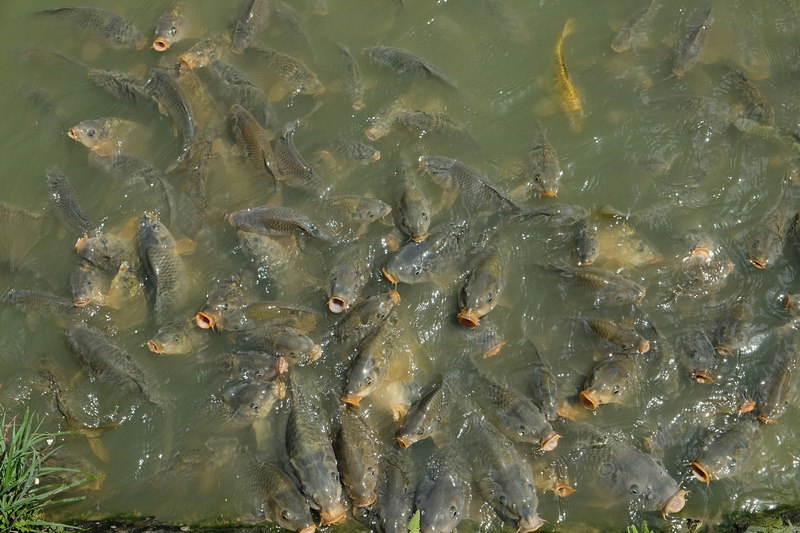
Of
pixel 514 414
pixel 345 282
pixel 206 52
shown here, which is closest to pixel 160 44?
pixel 206 52

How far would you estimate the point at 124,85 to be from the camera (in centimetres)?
Answer: 624

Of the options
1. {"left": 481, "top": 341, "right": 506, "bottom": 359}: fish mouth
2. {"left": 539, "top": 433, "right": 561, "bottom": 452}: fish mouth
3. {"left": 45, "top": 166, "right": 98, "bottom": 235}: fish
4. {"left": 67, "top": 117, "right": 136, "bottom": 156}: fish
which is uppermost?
{"left": 67, "top": 117, "right": 136, "bottom": 156}: fish

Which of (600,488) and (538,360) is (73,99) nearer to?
(538,360)

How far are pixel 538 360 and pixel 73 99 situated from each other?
5.38m

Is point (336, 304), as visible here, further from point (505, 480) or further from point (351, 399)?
point (505, 480)

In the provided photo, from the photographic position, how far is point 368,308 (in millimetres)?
5020

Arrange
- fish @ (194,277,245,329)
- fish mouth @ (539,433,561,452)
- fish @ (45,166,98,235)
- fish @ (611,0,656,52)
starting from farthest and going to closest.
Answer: fish @ (611,0,656,52) → fish @ (45,166,98,235) → fish @ (194,277,245,329) → fish mouth @ (539,433,561,452)

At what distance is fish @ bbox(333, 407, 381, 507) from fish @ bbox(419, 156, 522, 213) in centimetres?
217

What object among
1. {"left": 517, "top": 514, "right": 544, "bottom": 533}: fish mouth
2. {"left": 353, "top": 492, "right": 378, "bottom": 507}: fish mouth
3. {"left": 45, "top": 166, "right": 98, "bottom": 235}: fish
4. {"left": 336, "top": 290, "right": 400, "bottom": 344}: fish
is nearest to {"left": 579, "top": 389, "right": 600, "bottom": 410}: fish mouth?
{"left": 517, "top": 514, "right": 544, "bottom": 533}: fish mouth

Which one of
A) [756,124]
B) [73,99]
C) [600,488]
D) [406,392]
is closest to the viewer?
[600,488]

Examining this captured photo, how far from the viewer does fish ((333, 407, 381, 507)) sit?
4406mm

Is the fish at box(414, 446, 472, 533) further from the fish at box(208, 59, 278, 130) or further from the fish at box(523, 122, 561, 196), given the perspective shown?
the fish at box(208, 59, 278, 130)

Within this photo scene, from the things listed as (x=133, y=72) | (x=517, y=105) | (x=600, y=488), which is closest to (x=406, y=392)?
(x=600, y=488)

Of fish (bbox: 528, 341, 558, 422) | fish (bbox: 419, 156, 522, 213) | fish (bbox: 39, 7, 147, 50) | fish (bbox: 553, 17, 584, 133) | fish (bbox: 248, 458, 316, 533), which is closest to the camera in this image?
fish (bbox: 248, 458, 316, 533)
